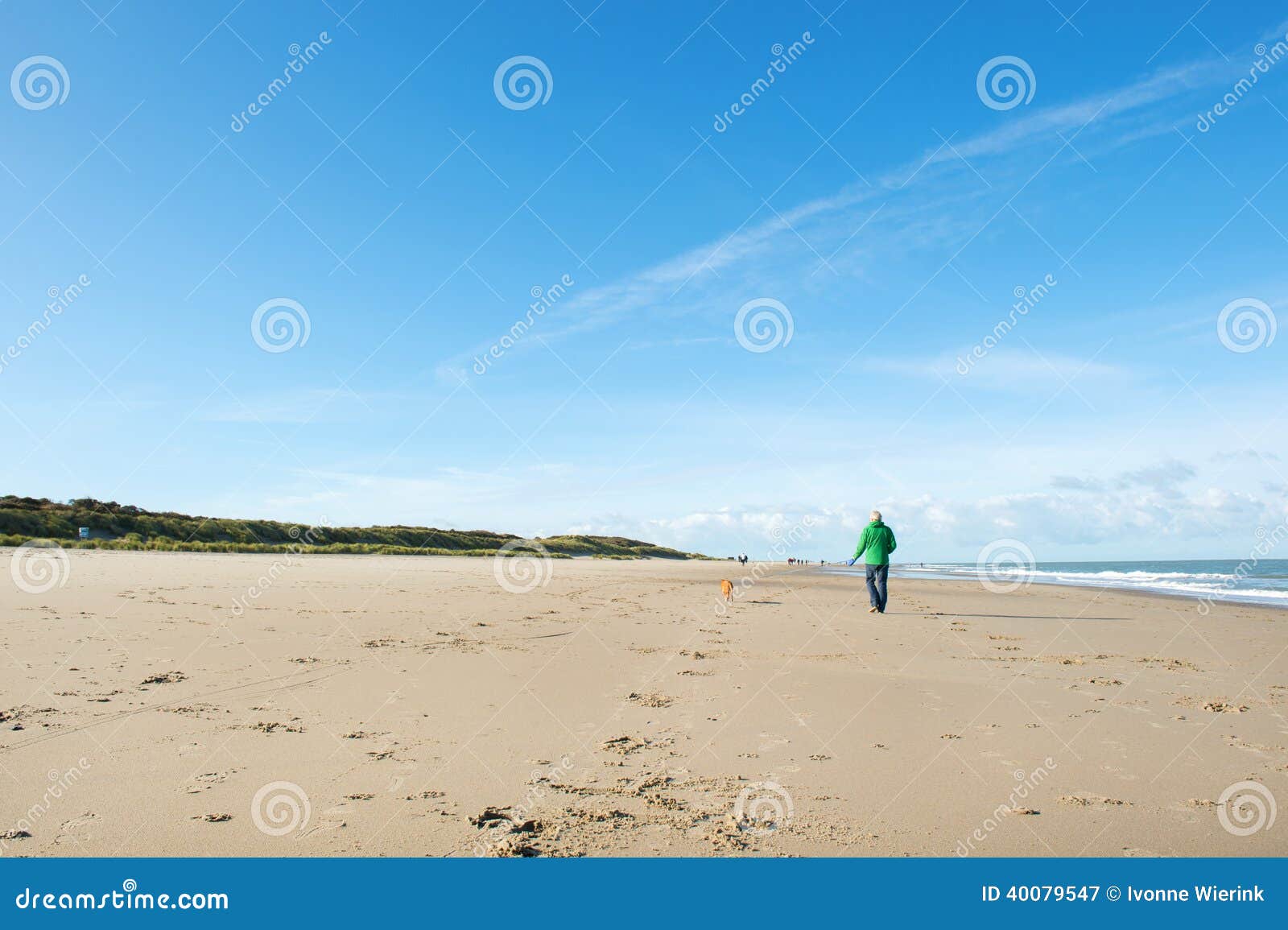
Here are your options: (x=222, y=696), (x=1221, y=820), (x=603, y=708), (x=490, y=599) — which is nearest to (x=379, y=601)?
(x=490, y=599)

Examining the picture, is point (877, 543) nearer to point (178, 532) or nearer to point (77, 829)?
point (77, 829)

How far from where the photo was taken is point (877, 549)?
1532cm

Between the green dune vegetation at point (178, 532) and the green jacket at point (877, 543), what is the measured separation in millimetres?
32055

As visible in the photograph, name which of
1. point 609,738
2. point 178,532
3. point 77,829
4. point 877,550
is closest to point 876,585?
point 877,550

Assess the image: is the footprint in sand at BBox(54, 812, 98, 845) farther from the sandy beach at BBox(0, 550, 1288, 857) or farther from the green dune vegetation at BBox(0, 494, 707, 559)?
the green dune vegetation at BBox(0, 494, 707, 559)

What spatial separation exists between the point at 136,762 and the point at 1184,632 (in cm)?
1517

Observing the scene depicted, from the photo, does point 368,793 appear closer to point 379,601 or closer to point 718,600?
point 379,601

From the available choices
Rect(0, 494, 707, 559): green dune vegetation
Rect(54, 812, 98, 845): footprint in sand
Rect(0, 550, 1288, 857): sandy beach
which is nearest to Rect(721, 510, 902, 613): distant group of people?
Rect(0, 550, 1288, 857): sandy beach

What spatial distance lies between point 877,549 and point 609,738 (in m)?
11.0

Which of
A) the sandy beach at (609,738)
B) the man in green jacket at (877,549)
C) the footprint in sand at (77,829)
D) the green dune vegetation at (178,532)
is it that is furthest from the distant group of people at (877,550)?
the green dune vegetation at (178,532)

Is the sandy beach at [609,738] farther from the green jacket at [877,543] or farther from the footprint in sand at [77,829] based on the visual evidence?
the green jacket at [877,543]

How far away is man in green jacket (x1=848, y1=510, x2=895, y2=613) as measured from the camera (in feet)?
50.1

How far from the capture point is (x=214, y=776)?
4.50m

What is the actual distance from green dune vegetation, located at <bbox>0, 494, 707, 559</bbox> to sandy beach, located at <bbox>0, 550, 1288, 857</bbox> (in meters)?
27.8
